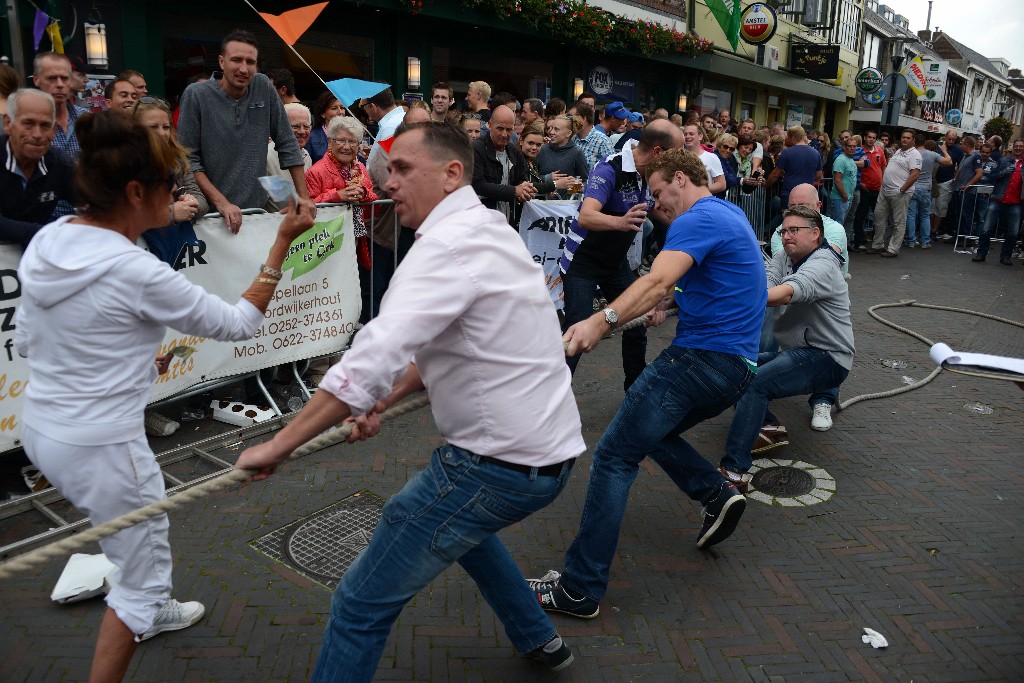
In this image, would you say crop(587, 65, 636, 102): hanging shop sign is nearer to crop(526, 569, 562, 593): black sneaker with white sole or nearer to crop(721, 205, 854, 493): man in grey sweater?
crop(721, 205, 854, 493): man in grey sweater

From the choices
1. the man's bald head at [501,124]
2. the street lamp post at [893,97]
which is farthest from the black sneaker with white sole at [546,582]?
the street lamp post at [893,97]

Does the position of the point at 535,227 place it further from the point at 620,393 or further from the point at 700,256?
the point at 700,256

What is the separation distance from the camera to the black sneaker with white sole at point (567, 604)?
3.54 meters

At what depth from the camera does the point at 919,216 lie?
1700 cm

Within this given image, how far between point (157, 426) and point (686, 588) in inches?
139

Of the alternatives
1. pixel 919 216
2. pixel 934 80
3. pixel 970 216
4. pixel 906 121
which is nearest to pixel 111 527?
pixel 919 216

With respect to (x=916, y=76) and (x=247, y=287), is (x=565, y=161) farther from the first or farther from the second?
(x=916, y=76)

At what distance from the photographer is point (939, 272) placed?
1384 cm

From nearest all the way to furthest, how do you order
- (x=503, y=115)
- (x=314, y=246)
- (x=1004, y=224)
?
(x=314, y=246) → (x=503, y=115) → (x=1004, y=224)

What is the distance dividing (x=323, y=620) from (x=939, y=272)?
13.4m

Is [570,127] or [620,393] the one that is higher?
[570,127]

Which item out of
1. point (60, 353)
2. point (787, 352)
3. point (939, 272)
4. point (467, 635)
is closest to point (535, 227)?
point (787, 352)

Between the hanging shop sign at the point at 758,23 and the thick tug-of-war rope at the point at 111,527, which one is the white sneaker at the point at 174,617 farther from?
the hanging shop sign at the point at 758,23

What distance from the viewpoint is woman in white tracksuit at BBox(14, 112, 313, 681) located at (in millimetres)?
2459
